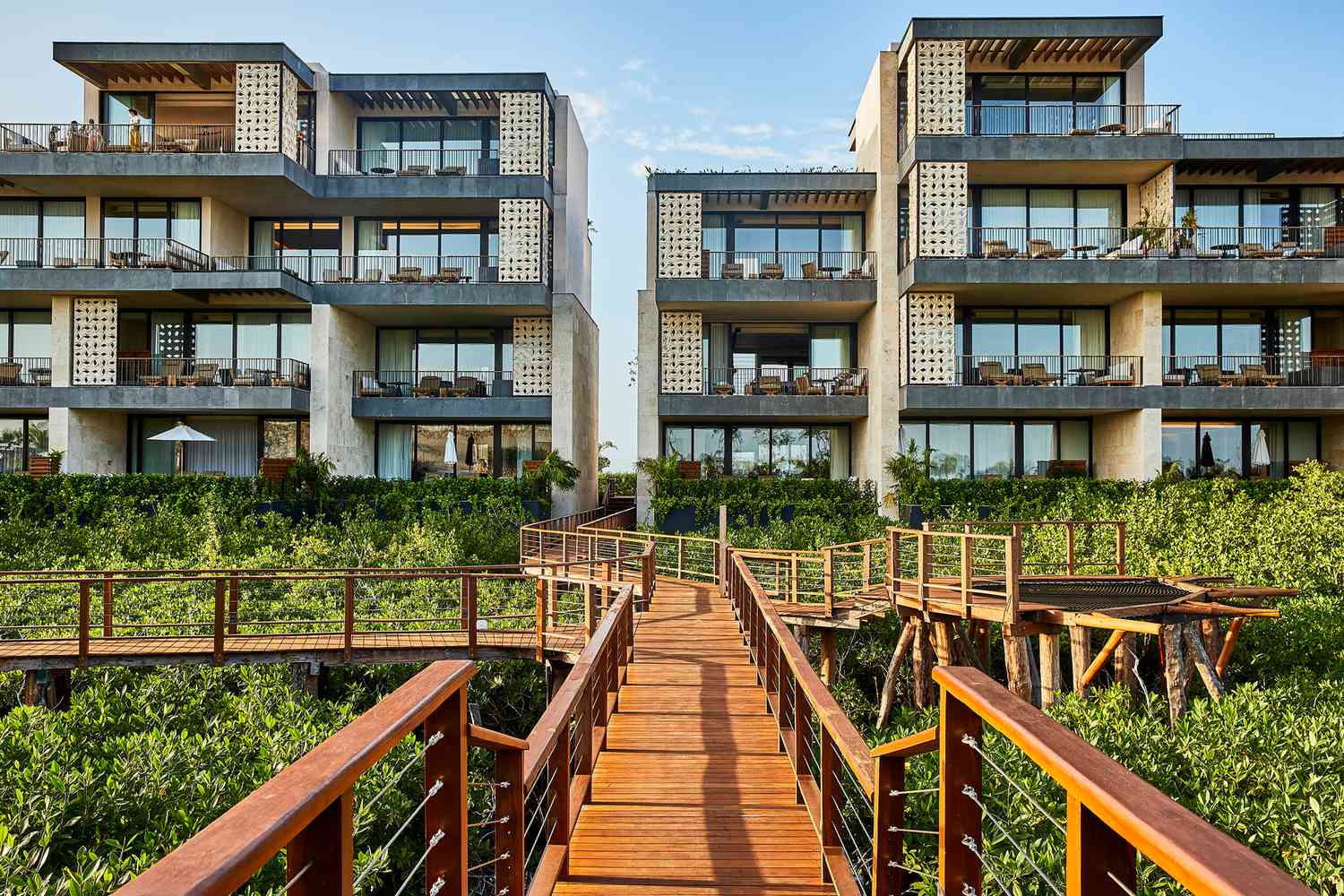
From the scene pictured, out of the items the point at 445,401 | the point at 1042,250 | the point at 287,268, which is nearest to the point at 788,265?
the point at 1042,250

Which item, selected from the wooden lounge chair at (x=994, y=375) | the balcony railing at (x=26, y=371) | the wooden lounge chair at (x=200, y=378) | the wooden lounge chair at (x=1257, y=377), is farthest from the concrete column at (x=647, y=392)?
the balcony railing at (x=26, y=371)

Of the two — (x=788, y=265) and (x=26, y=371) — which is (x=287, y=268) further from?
(x=788, y=265)

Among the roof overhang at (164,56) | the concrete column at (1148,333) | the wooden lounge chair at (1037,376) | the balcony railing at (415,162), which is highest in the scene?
the roof overhang at (164,56)

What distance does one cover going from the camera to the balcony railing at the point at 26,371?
24.5 meters

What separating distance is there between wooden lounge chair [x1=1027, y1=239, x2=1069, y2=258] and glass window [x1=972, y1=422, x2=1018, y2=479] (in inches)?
206

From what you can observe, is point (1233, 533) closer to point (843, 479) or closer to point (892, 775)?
point (843, 479)

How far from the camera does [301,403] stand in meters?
23.8

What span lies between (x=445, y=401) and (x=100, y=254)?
1159cm

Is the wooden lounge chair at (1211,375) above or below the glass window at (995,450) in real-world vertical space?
above

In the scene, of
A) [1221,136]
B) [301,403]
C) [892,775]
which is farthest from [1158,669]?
[301,403]

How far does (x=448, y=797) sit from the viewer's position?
2.41 m

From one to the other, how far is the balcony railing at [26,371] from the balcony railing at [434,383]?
9302mm

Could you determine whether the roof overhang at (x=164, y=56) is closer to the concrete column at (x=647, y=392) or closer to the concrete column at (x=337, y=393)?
the concrete column at (x=337, y=393)

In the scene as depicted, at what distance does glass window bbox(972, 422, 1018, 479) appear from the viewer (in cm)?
2491
